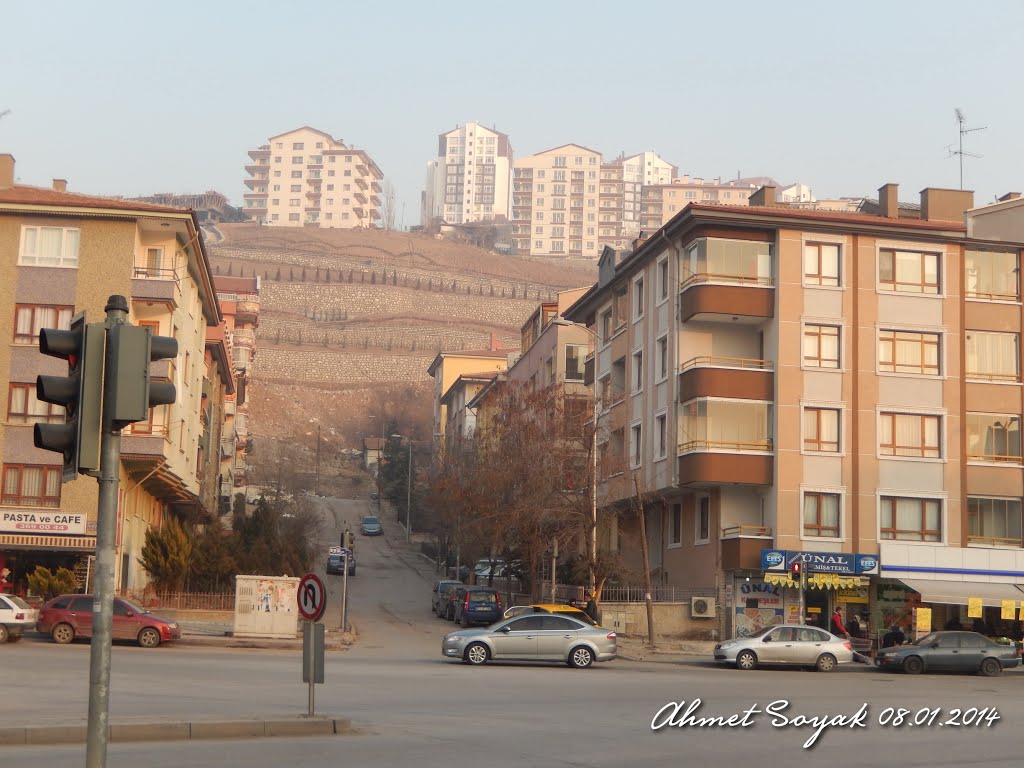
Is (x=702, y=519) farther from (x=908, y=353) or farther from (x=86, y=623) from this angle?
(x=86, y=623)

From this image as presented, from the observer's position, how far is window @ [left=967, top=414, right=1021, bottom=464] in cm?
4712

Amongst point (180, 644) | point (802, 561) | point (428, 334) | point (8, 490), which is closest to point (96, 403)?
point (180, 644)

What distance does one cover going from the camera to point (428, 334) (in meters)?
193

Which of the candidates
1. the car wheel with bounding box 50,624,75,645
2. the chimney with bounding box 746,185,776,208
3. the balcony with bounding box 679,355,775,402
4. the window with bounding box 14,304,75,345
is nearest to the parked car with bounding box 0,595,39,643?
the car wheel with bounding box 50,624,75,645

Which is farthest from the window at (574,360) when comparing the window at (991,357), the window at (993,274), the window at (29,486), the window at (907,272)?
the window at (29,486)

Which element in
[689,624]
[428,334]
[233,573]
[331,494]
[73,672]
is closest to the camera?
[73,672]

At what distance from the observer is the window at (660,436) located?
49.1 m

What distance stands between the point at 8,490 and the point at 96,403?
3977cm

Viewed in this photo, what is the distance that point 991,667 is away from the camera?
34969mm

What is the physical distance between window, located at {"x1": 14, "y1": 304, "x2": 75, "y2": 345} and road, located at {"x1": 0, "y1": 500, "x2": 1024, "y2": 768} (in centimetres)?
1399

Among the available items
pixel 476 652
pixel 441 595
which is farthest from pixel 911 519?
pixel 441 595

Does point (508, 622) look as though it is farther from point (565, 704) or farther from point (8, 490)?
point (8, 490)

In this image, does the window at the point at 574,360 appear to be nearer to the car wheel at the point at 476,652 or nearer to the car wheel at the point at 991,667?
the car wheel at the point at 991,667

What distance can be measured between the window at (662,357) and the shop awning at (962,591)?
11.6m
